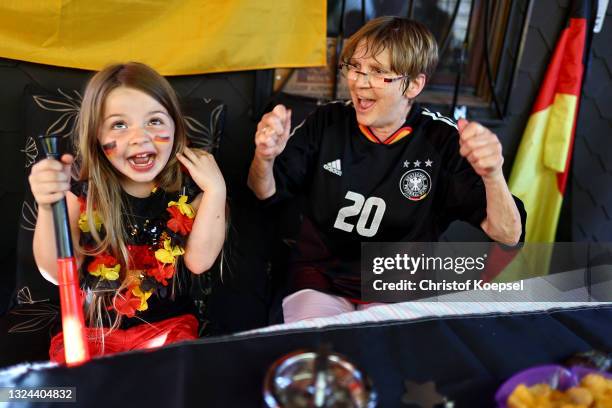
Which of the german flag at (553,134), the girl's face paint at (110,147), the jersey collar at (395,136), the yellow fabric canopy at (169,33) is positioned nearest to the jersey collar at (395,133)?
the jersey collar at (395,136)

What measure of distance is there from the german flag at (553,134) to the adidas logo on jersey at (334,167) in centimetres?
88

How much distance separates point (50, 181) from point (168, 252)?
381 mm

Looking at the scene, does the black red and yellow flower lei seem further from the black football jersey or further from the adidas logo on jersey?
the adidas logo on jersey

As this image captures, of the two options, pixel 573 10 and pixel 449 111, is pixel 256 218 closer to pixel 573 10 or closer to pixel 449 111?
pixel 449 111

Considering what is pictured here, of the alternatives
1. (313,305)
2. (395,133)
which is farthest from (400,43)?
(313,305)

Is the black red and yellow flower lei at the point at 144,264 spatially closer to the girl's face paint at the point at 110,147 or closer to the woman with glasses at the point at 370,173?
the girl's face paint at the point at 110,147

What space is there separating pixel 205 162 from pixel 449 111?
1.10 metres

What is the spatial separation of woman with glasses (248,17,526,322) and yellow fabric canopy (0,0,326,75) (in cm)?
32

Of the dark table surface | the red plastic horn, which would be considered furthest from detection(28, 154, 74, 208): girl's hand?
the dark table surface

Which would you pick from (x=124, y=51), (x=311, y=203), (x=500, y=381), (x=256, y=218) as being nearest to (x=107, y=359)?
(x=500, y=381)

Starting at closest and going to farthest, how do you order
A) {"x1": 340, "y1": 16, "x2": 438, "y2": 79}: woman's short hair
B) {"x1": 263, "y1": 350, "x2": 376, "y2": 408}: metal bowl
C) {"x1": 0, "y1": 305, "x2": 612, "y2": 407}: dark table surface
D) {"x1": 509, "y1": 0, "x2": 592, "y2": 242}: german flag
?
{"x1": 263, "y1": 350, "x2": 376, "y2": 408}: metal bowl
{"x1": 0, "y1": 305, "x2": 612, "y2": 407}: dark table surface
{"x1": 340, "y1": 16, "x2": 438, "y2": 79}: woman's short hair
{"x1": 509, "y1": 0, "x2": 592, "y2": 242}: german flag

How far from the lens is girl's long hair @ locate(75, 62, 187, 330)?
1101mm

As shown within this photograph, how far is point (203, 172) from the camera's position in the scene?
1.12 metres

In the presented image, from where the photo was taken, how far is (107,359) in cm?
75
